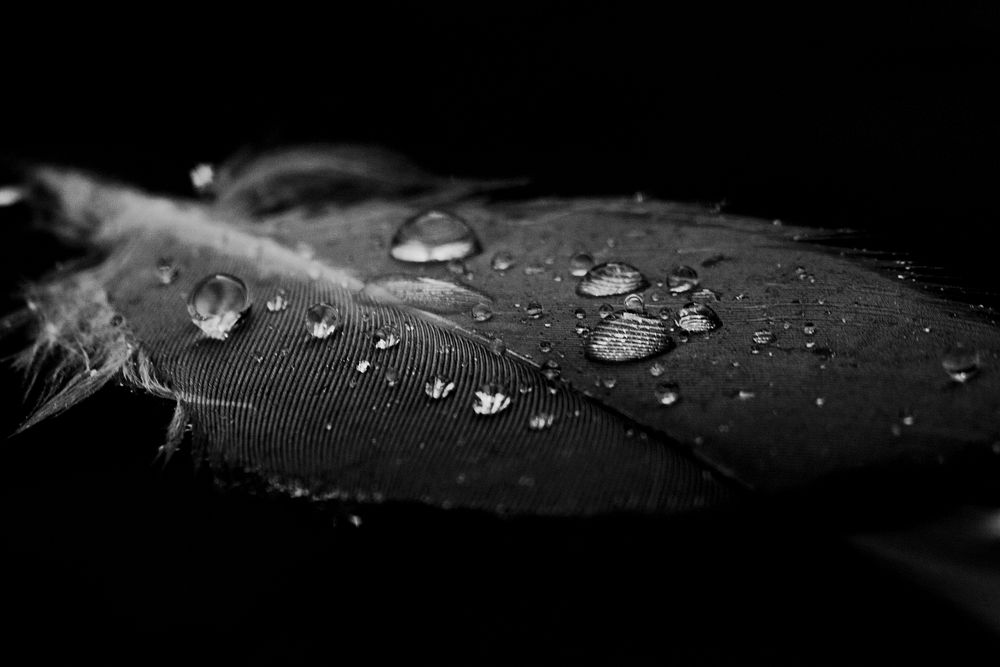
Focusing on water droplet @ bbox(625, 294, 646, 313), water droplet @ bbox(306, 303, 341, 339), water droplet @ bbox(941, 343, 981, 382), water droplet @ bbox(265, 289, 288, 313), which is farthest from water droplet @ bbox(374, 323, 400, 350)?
water droplet @ bbox(941, 343, 981, 382)

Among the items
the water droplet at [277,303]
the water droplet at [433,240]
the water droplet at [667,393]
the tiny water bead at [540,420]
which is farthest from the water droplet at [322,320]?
the water droplet at [667,393]

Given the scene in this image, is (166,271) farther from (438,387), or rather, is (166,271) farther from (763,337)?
(763,337)

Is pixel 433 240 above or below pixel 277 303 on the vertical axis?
above

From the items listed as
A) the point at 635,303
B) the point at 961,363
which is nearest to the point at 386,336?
the point at 635,303

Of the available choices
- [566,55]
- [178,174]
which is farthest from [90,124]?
[566,55]

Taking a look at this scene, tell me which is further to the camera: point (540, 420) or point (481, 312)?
point (481, 312)

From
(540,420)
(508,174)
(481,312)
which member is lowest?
(540,420)

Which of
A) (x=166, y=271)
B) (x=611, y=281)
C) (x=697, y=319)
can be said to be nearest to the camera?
(x=697, y=319)

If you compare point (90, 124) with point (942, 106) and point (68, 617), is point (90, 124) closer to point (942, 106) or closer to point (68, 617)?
point (68, 617)
